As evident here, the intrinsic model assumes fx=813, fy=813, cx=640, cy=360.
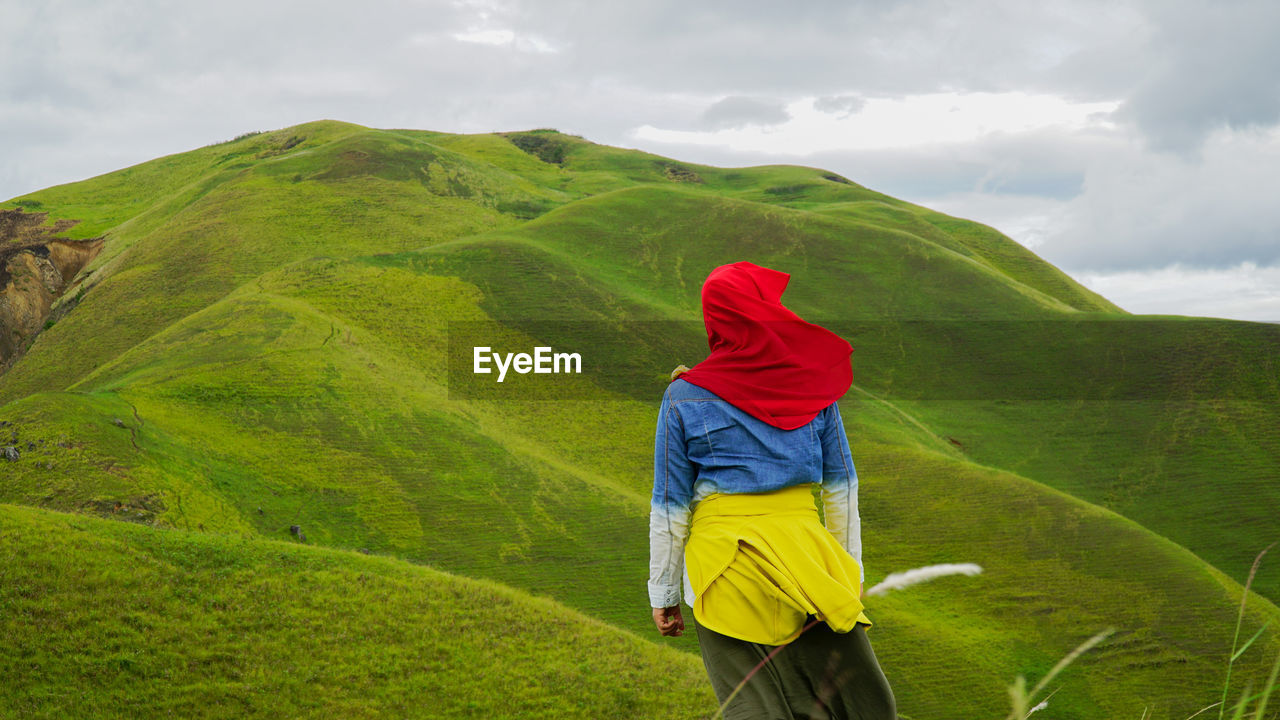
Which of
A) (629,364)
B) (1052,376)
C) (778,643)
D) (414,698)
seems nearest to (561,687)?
(414,698)

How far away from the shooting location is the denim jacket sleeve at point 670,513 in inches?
150

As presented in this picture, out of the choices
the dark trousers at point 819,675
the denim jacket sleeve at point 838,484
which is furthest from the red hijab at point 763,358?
the dark trousers at point 819,675

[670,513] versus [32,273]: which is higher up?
[32,273]

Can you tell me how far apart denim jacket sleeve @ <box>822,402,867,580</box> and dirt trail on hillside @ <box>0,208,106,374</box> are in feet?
170

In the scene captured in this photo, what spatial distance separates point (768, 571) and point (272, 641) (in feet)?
26.4

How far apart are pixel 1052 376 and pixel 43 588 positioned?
134 ft

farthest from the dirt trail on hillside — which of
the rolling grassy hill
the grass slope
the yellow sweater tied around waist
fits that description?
the yellow sweater tied around waist

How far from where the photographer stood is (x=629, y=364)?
33625 millimetres

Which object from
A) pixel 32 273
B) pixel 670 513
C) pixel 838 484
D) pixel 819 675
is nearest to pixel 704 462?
pixel 670 513

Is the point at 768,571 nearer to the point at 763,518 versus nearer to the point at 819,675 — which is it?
the point at 763,518

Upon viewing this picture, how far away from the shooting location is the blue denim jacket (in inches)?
145

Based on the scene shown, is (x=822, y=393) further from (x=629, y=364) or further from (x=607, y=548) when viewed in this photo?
(x=629, y=364)

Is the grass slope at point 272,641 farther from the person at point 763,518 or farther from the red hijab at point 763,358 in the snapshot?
the red hijab at point 763,358

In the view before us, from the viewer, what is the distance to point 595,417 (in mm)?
29625
